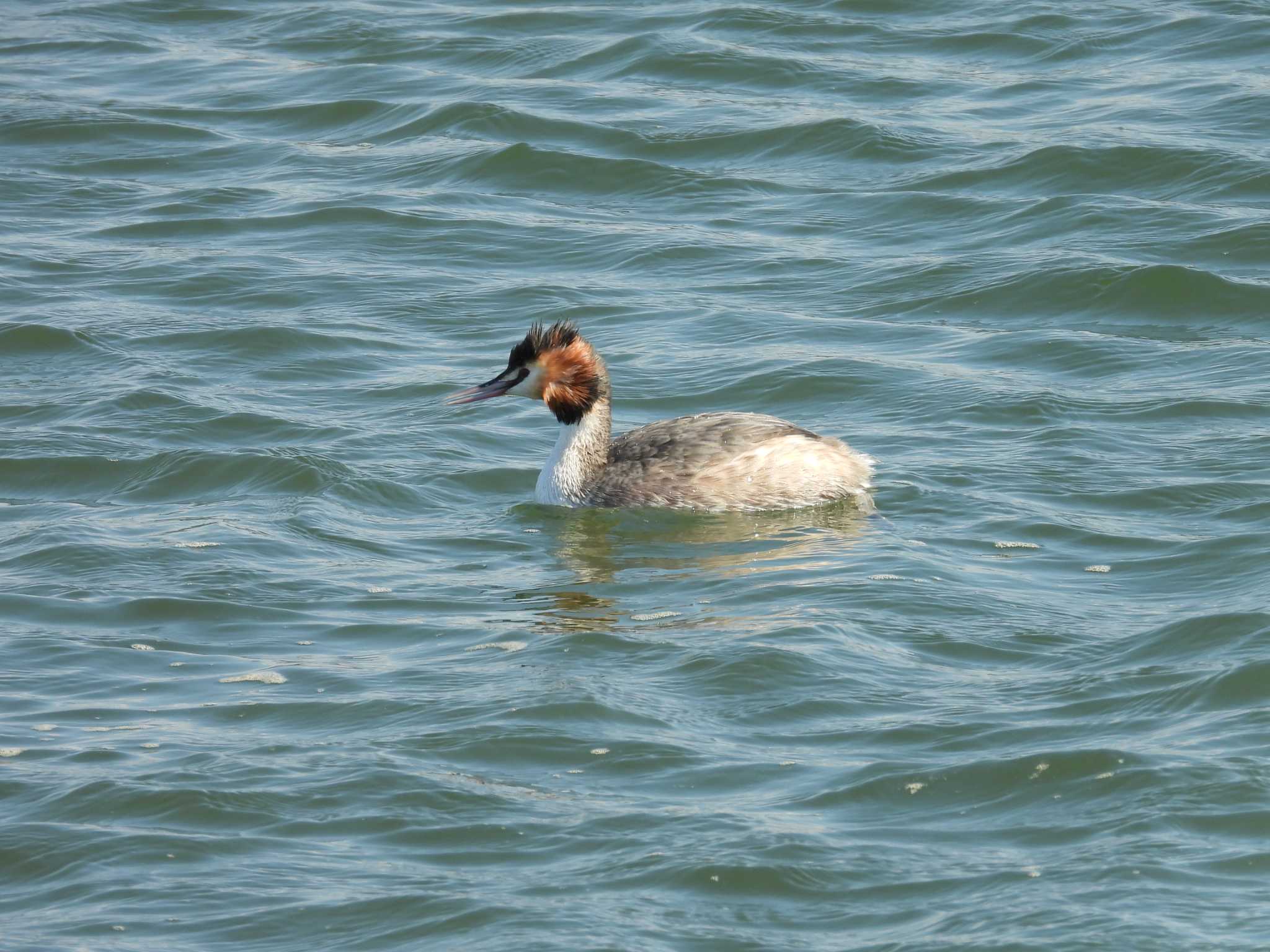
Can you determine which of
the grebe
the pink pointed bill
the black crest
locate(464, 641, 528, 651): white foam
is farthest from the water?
the black crest

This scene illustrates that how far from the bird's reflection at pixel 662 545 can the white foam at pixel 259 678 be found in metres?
1.25

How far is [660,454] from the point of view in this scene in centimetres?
1067

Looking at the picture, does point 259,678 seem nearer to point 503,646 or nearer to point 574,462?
point 503,646

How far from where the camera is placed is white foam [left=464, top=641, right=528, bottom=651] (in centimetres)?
856

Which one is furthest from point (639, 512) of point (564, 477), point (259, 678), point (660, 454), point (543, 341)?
point (259, 678)

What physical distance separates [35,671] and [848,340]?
613 cm

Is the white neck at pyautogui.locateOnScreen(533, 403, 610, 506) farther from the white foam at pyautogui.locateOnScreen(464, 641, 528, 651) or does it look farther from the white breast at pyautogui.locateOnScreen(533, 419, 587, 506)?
the white foam at pyautogui.locateOnScreen(464, 641, 528, 651)

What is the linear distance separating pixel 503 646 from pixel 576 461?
7.70 feet

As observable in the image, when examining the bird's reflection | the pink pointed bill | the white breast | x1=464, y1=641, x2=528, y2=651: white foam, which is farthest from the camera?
the pink pointed bill

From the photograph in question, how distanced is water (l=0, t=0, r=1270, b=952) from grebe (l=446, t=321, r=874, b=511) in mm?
186

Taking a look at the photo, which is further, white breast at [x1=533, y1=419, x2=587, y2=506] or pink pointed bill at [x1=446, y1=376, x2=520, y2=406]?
pink pointed bill at [x1=446, y1=376, x2=520, y2=406]

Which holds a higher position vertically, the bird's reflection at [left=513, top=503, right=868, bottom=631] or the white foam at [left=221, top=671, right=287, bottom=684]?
the white foam at [left=221, top=671, right=287, bottom=684]

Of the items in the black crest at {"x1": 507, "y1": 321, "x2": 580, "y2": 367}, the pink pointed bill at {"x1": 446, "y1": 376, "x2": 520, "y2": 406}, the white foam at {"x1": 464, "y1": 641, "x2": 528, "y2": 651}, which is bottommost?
the white foam at {"x1": 464, "y1": 641, "x2": 528, "y2": 651}

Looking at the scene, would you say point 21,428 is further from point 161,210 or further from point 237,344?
point 161,210
